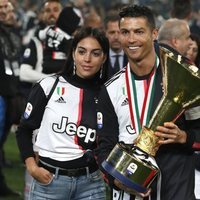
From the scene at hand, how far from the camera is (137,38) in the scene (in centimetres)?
433

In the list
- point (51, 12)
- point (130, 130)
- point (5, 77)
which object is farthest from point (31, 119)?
point (51, 12)

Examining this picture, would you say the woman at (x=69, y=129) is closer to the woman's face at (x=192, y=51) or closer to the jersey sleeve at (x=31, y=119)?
the jersey sleeve at (x=31, y=119)

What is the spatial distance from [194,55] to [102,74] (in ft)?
8.56

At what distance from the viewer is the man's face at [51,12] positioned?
29.8ft

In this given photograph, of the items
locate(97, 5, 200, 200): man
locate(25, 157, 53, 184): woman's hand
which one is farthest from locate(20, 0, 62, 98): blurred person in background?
locate(97, 5, 200, 200): man

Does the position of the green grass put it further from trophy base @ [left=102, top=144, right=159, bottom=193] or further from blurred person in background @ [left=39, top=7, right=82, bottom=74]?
trophy base @ [left=102, top=144, right=159, bottom=193]

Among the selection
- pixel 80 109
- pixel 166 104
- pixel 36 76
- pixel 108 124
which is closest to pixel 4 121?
pixel 36 76

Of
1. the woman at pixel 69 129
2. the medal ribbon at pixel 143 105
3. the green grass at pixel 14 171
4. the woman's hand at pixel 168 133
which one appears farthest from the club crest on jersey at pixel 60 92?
the green grass at pixel 14 171

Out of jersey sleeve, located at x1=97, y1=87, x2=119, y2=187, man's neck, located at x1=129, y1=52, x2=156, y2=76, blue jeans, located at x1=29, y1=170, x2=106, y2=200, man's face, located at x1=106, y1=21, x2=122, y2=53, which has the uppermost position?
man's neck, located at x1=129, y1=52, x2=156, y2=76

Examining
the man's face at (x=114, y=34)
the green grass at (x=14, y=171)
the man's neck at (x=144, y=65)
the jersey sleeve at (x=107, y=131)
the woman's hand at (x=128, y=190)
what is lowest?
the green grass at (x=14, y=171)

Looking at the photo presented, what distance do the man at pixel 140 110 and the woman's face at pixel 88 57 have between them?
562 mm

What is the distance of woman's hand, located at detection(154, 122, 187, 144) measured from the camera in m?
4.03

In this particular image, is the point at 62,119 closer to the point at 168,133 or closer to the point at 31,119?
the point at 31,119

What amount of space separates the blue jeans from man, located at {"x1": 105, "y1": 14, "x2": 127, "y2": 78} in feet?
9.28
